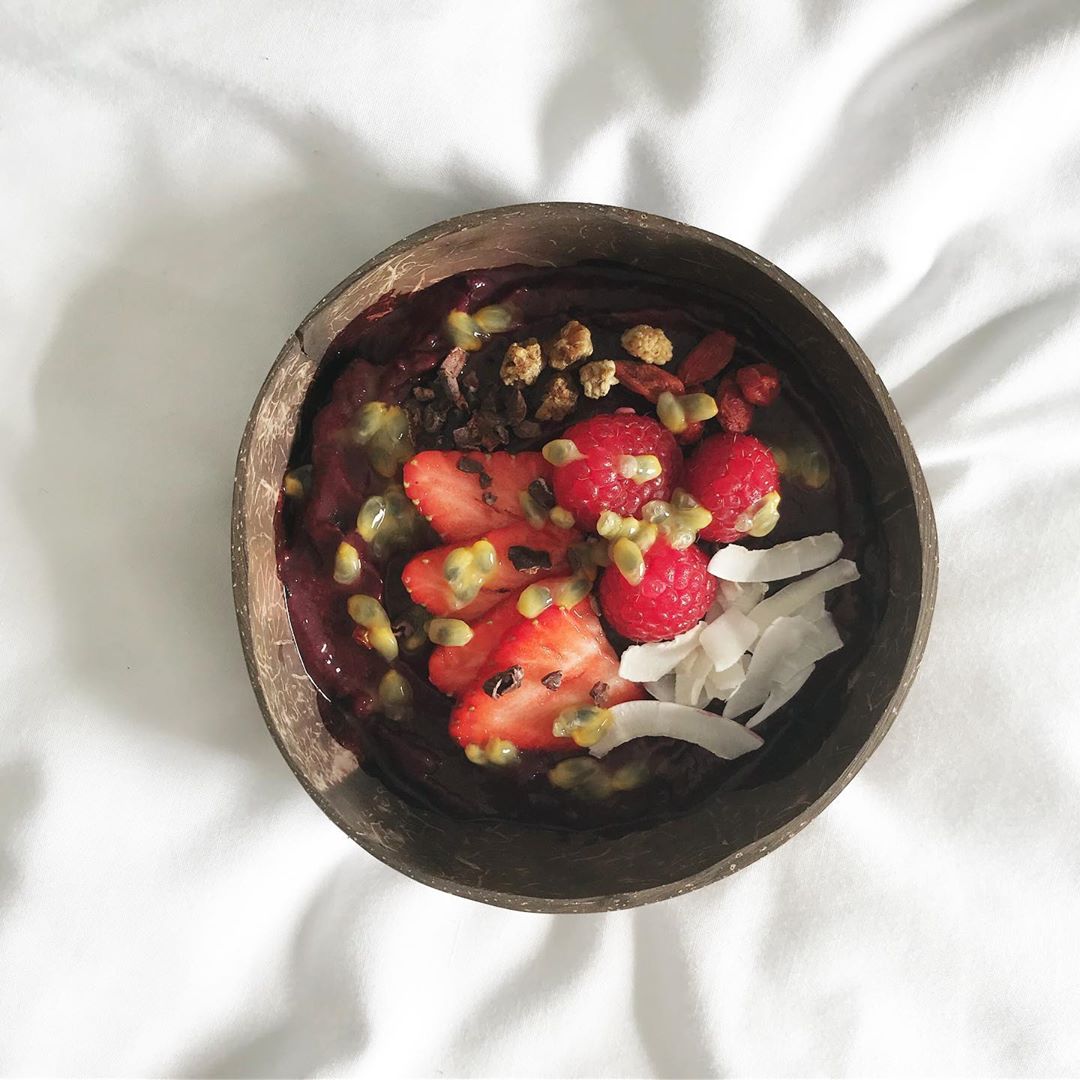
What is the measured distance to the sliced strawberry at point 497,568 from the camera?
3.12 feet

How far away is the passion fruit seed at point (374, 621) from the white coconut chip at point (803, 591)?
0.34 meters

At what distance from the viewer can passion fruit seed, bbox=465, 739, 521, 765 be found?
0.96m

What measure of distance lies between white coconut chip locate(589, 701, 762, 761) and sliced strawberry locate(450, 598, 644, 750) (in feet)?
0.07

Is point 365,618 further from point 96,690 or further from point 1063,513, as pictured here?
point 1063,513

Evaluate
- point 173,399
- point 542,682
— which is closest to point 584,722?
point 542,682

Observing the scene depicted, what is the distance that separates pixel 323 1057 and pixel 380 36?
1.03 metres

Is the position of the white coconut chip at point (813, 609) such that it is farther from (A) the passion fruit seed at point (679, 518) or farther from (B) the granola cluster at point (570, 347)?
(B) the granola cluster at point (570, 347)

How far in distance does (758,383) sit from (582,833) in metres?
0.46

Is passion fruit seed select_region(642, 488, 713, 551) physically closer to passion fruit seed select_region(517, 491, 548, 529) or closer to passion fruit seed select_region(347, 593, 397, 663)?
passion fruit seed select_region(517, 491, 548, 529)

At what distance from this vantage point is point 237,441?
1.04 meters

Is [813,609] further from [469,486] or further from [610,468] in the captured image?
[469,486]

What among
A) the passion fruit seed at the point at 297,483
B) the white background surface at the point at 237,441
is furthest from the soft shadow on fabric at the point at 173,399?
the passion fruit seed at the point at 297,483

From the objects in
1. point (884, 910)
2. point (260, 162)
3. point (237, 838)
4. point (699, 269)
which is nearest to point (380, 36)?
point (260, 162)

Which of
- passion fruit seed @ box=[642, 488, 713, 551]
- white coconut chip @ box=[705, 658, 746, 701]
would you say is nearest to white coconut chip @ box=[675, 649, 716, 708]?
white coconut chip @ box=[705, 658, 746, 701]
